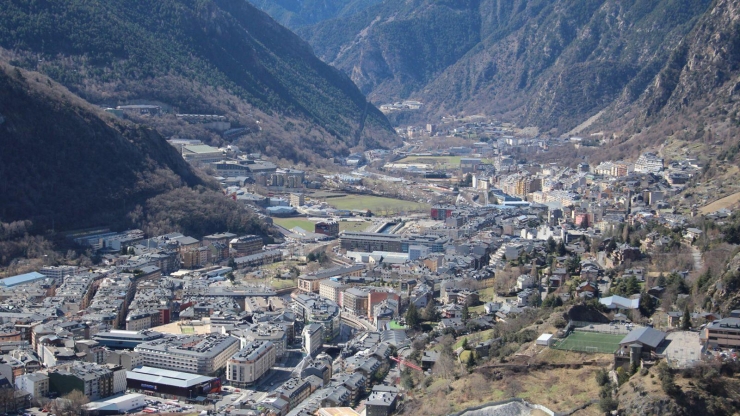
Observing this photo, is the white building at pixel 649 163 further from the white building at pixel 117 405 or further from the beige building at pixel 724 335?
the white building at pixel 117 405

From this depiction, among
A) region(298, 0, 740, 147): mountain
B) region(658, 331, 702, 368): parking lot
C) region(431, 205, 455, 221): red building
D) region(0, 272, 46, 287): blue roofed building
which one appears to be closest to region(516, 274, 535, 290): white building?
region(658, 331, 702, 368): parking lot

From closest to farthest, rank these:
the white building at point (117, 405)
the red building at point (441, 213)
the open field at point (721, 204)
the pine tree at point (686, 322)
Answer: the pine tree at point (686, 322)
the white building at point (117, 405)
the open field at point (721, 204)
the red building at point (441, 213)

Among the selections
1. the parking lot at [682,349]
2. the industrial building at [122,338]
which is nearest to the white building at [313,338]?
the industrial building at [122,338]

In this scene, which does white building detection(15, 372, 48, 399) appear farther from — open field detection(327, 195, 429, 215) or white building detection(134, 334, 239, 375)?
open field detection(327, 195, 429, 215)

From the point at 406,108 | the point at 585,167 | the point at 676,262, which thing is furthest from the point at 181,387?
the point at 406,108

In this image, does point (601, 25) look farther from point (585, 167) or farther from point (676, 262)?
point (676, 262)

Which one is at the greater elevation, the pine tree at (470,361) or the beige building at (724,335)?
the beige building at (724,335)

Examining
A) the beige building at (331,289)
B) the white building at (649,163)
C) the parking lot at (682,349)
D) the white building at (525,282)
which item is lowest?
the beige building at (331,289)
